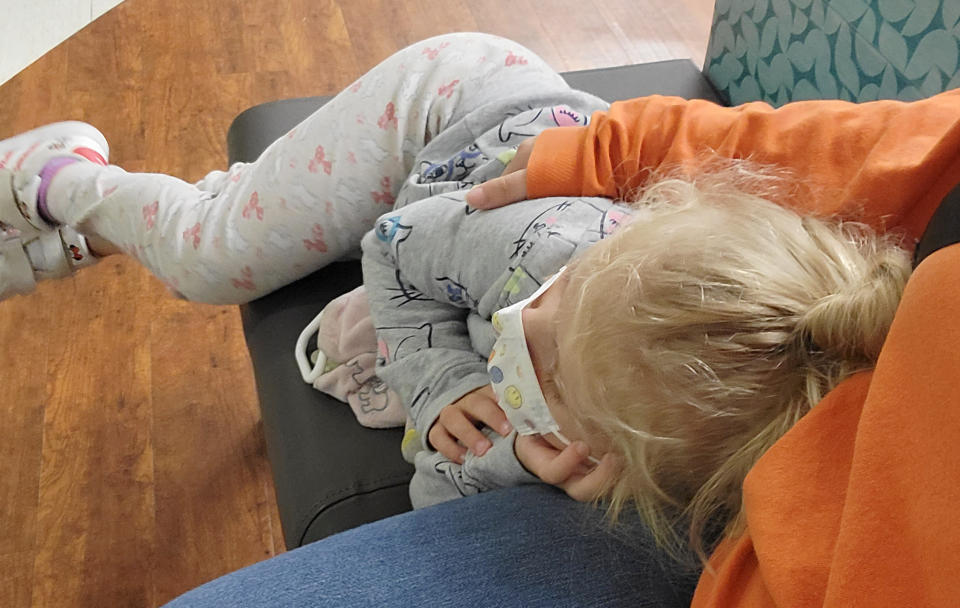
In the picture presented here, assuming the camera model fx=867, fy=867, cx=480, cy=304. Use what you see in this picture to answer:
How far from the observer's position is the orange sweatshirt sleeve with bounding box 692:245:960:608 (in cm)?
45

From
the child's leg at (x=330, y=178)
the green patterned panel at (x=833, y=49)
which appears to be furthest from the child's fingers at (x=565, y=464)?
the green patterned panel at (x=833, y=49)

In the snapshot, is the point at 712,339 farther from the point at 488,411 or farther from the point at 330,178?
the point at 330,178

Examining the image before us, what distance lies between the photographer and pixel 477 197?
907mm

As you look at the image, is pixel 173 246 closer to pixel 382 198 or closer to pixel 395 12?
pixel 382 198

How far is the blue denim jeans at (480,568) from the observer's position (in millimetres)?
649

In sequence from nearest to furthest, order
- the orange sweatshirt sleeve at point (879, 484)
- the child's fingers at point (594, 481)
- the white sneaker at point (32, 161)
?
the orange sweatshirt sleeve at point (879, 484) → the child's fingers at point (594, 481) → the white sneaker at point (32, 161)

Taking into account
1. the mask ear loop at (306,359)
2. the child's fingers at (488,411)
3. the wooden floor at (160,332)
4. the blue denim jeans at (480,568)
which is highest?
the blue denim jeans at (480,568)

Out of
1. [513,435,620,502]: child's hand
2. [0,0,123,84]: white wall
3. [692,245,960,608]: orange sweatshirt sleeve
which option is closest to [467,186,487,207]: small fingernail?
[513,435,620,502]: child's hand

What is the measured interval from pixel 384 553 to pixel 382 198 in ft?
1.72

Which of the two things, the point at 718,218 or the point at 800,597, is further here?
the point at 718,218

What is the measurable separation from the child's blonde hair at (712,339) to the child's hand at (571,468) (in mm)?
14

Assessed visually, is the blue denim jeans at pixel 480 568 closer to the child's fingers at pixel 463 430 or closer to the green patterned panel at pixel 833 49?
the child's fingers at pixel 463 430

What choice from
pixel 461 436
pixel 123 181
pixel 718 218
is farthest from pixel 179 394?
pixel 718 218

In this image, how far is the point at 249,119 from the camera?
1312mm
